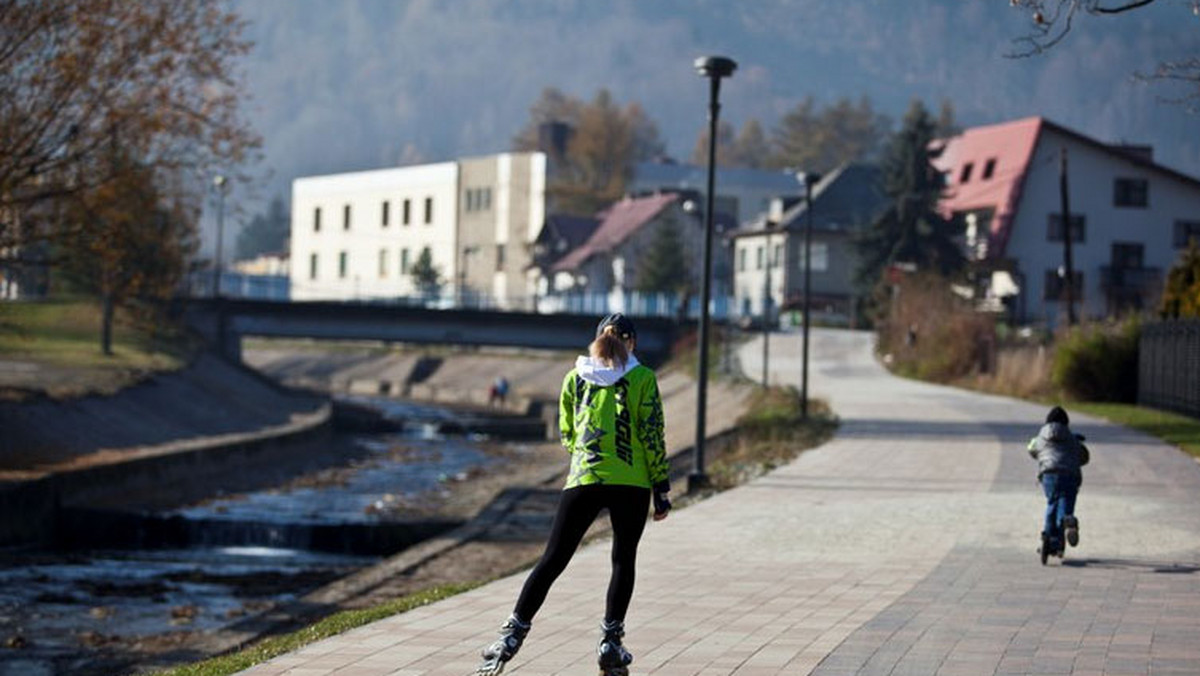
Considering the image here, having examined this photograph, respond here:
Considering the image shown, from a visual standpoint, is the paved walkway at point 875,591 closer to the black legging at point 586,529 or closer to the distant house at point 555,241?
the black legging at point 586,529

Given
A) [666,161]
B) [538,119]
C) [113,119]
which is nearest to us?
[113,119]

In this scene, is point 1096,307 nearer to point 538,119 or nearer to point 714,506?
point 714,506

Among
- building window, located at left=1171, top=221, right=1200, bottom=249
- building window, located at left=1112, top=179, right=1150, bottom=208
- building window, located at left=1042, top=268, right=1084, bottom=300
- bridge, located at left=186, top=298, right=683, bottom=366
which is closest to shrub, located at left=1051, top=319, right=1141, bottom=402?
bridge, located at left=186, top=298, right=683, bottom=366

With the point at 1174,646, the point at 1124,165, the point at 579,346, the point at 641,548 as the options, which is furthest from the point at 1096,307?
the point at 1174,646

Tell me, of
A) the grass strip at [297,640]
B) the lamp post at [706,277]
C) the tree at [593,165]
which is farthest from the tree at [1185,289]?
the tree at [593,165]

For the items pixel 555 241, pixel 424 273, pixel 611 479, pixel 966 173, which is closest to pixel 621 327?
pixel 611 479

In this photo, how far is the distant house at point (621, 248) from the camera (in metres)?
93.7

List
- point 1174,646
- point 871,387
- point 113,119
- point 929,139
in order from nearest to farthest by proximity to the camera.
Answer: point 1174,646
point 113,119
point 871,387
point 929,139

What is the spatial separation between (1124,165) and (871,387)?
32.3 m

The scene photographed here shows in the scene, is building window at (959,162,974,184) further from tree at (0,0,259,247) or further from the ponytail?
the ponytail

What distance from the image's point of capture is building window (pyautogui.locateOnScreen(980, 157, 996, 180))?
78562mm

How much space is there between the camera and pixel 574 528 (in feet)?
32.5

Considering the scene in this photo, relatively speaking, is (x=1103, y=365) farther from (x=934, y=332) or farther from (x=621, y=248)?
(x=621, y=248)

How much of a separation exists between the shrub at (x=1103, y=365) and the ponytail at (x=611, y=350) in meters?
31.9
